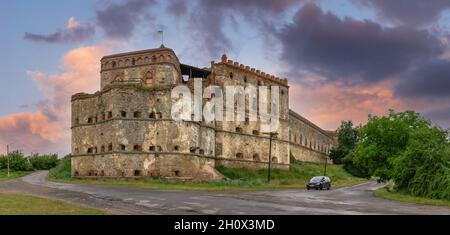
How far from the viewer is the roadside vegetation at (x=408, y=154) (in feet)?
100

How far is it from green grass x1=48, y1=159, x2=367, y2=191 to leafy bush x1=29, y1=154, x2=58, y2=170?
22764mm

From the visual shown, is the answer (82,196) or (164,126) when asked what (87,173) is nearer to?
(164,126)

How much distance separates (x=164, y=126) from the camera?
47.8 m

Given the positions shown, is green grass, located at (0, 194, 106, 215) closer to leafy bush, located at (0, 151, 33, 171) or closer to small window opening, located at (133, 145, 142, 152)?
small window opening, located at (133, 145, 142, 152)

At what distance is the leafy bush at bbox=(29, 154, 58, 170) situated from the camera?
8365 centimetres

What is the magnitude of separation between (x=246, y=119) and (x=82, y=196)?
1360 inches

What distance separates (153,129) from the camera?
4747 centimetres

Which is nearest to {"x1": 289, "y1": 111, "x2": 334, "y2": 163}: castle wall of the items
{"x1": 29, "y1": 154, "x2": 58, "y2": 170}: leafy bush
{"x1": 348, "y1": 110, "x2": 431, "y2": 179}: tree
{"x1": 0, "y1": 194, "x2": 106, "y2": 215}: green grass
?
{"x1": 348, "y1": 110, "x2": 431, "y2": 179}: tree

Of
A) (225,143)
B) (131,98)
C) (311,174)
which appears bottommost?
(311,174)

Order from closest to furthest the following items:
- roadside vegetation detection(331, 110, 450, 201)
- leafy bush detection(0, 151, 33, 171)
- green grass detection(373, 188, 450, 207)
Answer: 1. green grass detection(373, 188, 450, 207)
2. roadside vegetation detection(331, 110, 450, 201)
3. leafy bush detection(0, 151, 33, 171)

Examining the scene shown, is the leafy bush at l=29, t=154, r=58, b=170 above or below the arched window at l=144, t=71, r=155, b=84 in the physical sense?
below

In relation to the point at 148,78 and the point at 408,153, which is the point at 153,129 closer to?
the point at 148,78

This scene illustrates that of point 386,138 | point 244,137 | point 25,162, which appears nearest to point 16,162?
point 25,162

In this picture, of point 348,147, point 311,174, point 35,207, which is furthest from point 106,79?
point 348,147
